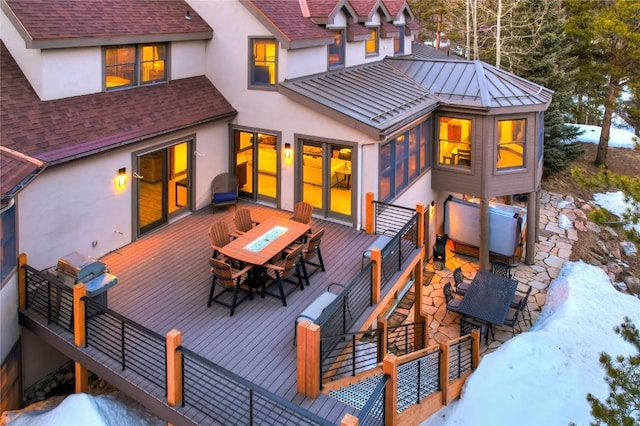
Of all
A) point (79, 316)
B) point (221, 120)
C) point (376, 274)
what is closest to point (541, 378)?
point (376, 274)

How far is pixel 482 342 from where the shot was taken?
12922 millimetres

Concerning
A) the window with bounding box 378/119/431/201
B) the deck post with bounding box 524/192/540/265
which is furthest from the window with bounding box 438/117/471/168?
the deck post with bounding box 524/192/540/265

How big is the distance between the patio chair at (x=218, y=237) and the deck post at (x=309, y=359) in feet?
11.4

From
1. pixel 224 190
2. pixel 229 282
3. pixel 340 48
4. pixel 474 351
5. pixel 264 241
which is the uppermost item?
pixel 340 48

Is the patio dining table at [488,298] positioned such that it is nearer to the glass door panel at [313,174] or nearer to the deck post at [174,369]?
the glass door panel at [313,174]

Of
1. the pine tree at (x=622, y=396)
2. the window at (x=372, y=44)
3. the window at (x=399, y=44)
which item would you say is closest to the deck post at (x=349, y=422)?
the pine tree at (x=622, y=396)

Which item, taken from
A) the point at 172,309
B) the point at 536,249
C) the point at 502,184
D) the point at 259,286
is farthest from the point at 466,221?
the point at 172,309

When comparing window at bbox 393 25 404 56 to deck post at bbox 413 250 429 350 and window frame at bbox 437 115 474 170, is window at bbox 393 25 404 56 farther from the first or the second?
deck post at bbox 413 250 429 350

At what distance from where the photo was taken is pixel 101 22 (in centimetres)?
1146

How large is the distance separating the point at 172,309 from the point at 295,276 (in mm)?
2543

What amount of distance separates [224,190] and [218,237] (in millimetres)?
3986

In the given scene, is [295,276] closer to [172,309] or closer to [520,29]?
[172,309]

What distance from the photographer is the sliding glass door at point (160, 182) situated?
12.0m

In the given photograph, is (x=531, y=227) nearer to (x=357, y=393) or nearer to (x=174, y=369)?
(x=357, y=393)
